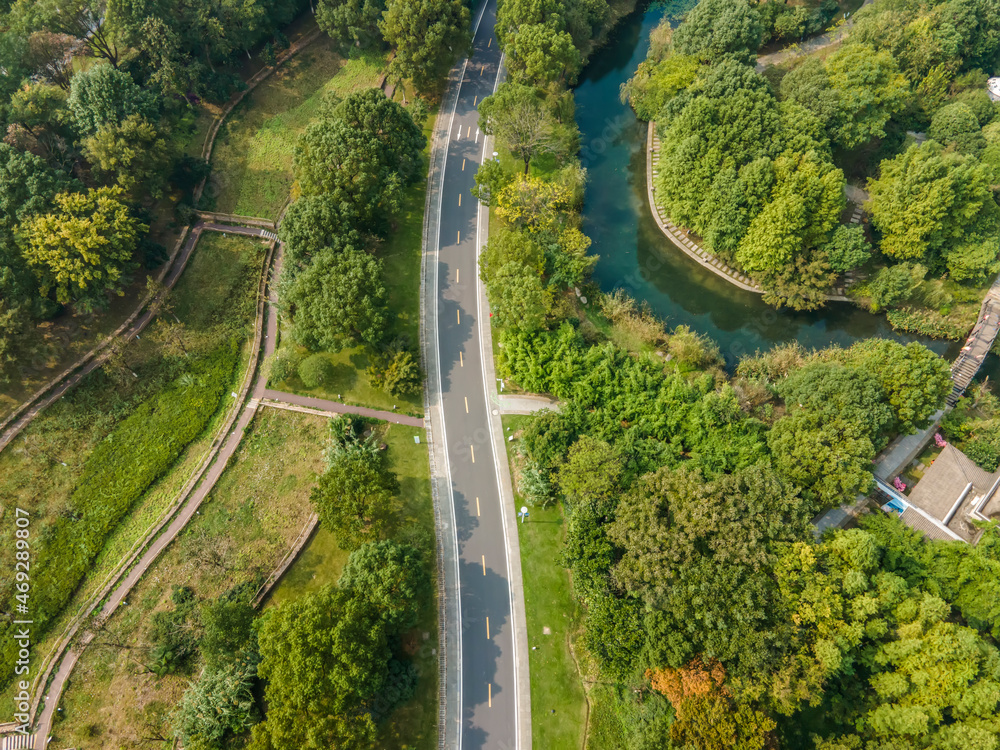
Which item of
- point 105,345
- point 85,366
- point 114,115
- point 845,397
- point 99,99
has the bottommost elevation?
point 85,366

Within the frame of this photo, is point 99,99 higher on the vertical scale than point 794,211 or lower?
lower

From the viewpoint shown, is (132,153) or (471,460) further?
(132,153)

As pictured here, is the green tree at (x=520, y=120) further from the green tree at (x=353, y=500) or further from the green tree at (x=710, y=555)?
the green tree at (x=710, y=555)

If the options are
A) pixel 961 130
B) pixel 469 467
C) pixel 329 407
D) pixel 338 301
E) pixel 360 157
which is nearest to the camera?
pixel 338 301

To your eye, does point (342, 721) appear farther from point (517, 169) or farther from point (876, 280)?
point (876, 280)

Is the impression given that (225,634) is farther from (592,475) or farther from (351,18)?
(351,18)

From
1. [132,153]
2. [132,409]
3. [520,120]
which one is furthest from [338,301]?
[520,120]
